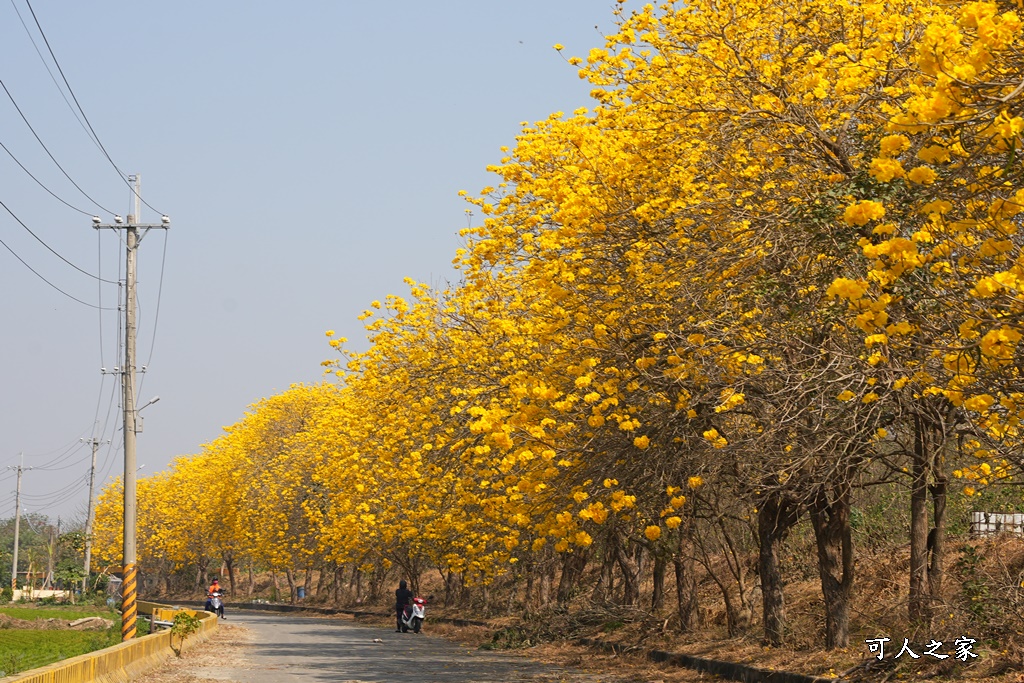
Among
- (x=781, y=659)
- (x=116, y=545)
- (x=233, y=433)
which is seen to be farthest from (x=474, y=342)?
(x=116, y=545)

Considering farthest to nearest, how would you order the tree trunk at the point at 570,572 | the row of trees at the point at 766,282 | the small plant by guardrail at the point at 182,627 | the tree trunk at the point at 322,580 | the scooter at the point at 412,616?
the tree trunk at the point at 322,580, the scooter at the point at 412,616, the tree trunk at the point at 570,572, the small plant by guardrail at the point at 182,627, the row of trees at the point at 766,282

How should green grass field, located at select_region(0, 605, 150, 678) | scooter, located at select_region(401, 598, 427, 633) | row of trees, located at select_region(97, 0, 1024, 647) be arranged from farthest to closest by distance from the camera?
1. scooter, located at select_region(401, 598, 427, 633)
2. green grass field, located at select_region(0, 605, 150, 678)
3. row of trees, located at select_region(97, 0, 1024, 647)

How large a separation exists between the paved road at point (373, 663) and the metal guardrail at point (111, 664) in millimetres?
1033

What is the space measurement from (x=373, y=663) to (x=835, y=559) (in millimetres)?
8474

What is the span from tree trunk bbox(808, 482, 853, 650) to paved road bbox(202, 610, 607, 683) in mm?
3556

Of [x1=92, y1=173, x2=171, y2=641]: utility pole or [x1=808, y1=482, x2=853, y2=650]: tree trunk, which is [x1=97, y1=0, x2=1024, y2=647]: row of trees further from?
[x1=92, y1=173, x2=171, y2=641]: utility pole

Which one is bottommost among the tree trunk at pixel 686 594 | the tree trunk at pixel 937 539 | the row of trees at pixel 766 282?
the tree trunk at pixel 686 594

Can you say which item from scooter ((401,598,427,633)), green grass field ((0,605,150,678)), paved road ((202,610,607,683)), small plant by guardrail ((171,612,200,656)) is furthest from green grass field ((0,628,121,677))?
scooter ((401,598,427,633))

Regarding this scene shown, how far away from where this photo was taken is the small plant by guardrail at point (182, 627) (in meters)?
22.3

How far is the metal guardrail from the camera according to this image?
39.7 feet

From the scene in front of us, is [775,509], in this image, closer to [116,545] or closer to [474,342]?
[474,342]

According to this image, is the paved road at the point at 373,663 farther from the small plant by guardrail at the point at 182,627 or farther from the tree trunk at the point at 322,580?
the tree trunk at the point at 322,580

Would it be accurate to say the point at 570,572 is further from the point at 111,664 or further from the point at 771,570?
the point at 111,664

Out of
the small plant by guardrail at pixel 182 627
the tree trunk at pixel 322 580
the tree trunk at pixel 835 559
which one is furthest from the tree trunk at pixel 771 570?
the tree trunk at pixel 322 580
